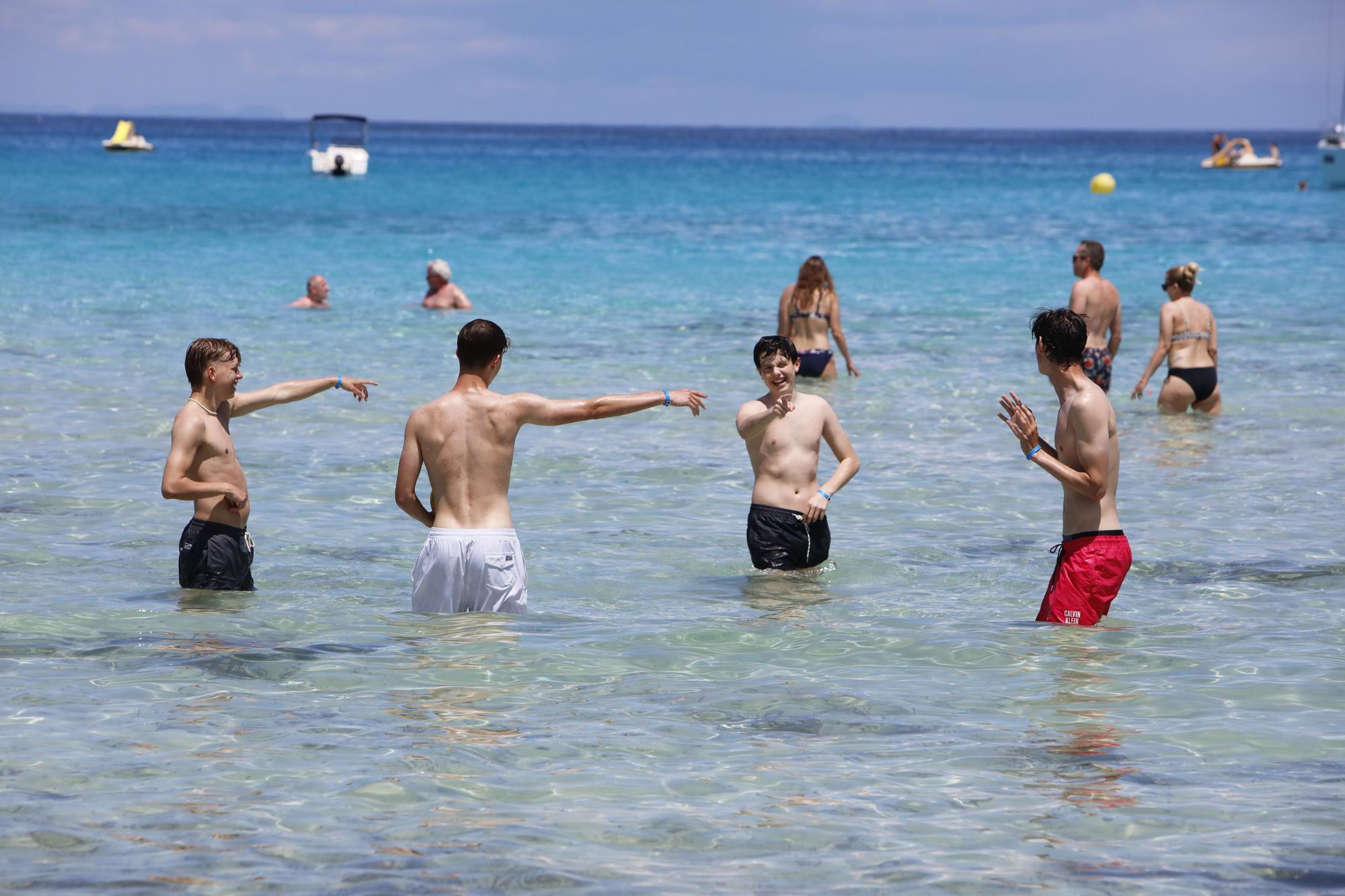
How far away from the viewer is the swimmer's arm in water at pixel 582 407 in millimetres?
6730

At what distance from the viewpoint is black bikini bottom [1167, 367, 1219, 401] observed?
542 inches

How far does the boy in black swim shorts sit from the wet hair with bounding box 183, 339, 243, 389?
259 cm

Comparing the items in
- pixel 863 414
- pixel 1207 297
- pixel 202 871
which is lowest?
pixel 202 871

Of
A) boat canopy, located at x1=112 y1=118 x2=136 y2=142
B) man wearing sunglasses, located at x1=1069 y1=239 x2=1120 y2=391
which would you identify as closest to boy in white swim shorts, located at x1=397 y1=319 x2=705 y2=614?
man wearing sunglasses, located at x1=1069 y1=239 x2=1120 y2=391

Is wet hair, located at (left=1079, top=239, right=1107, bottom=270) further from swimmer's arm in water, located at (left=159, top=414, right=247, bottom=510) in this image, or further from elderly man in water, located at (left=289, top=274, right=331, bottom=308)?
elderly man in water, located at (left=289, top=274, right=331, bottom=308)

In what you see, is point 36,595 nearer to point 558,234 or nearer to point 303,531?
point 303,531

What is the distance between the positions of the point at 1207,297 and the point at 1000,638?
2020cm

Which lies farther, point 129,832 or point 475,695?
point 475,695

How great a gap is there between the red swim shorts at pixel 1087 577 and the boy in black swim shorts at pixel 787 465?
1323 mm

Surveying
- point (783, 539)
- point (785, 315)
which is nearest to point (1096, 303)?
point (785, 315)

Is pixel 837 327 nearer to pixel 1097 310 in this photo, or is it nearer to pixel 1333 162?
pixel 1097 310

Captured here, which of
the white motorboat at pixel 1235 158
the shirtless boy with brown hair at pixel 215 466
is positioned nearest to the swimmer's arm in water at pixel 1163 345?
the shirtless boy with brown hair at pixel 215 466

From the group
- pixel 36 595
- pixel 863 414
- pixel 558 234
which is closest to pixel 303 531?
pixel 36 595

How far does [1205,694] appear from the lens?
655cm
